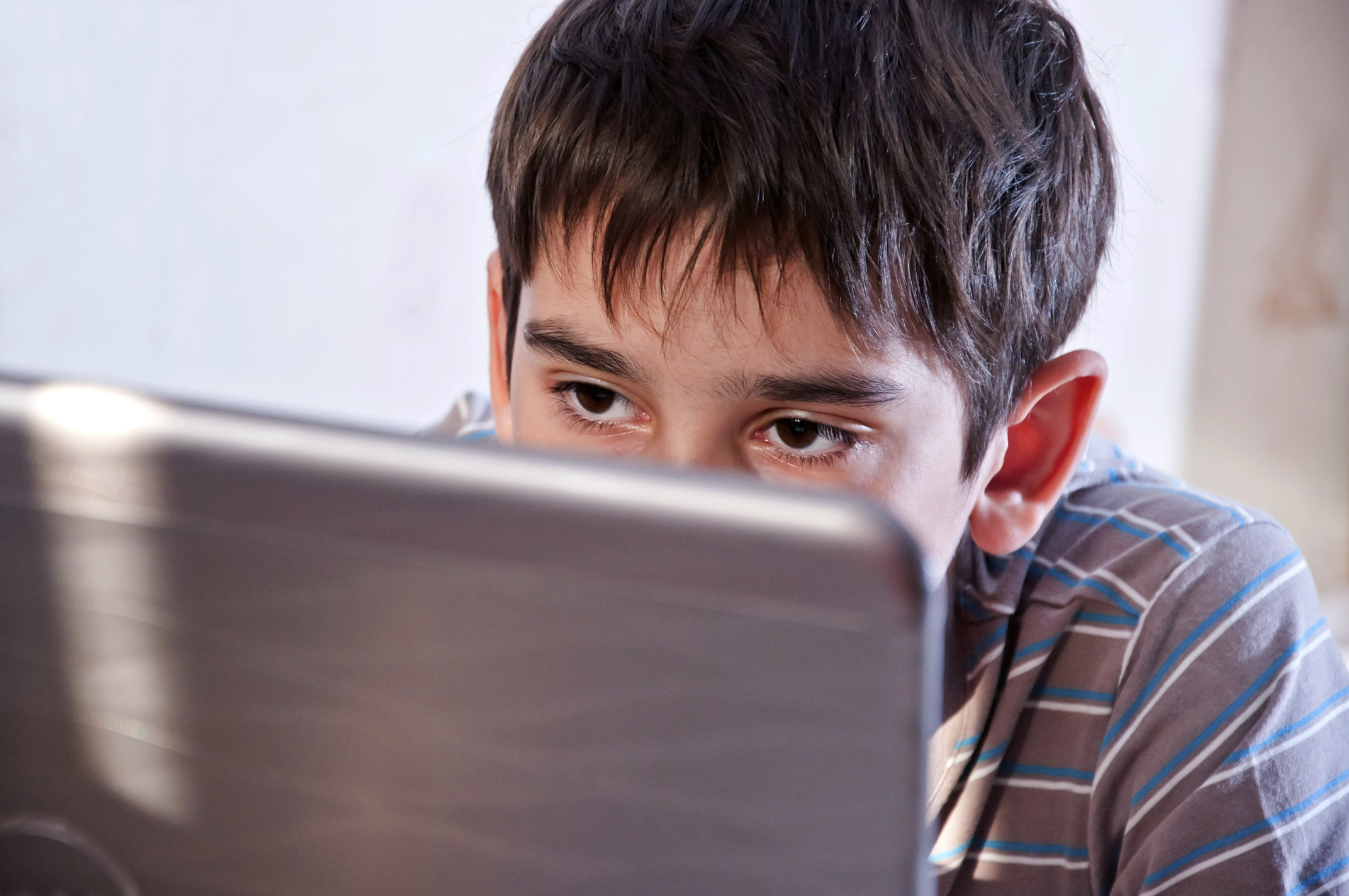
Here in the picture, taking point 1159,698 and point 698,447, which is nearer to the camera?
point 698,447

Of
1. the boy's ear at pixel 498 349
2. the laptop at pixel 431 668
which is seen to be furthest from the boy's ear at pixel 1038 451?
the laptop at pixel 431 668

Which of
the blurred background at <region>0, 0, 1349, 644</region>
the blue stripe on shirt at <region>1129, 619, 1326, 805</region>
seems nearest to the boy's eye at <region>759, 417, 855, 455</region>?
the blue stripe on shirt at <region>1129, 619, 1326, 805</region>

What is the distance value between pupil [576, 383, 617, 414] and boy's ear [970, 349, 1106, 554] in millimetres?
257

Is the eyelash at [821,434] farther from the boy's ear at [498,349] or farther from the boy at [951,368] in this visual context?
the boy's ear at [498,349]

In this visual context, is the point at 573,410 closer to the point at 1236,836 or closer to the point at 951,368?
the point at 951,368

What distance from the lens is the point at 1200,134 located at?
7.99 feet

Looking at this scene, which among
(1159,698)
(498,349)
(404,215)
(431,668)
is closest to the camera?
(431,668)

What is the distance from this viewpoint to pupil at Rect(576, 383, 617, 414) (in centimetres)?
65

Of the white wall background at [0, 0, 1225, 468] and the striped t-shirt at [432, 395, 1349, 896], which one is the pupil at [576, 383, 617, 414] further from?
the white wall background at [0, 0, 1225, 468]

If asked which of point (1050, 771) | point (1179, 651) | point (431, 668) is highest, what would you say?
point (431, 668)

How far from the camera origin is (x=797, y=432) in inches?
24.1

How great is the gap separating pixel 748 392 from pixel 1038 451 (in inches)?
11.0

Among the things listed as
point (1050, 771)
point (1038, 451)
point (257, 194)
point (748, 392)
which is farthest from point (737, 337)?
point (257, 194)

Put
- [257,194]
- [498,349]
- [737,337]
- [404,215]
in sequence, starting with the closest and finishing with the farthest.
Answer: [737,337] < [498,349] < [257,194] < [404,215]
